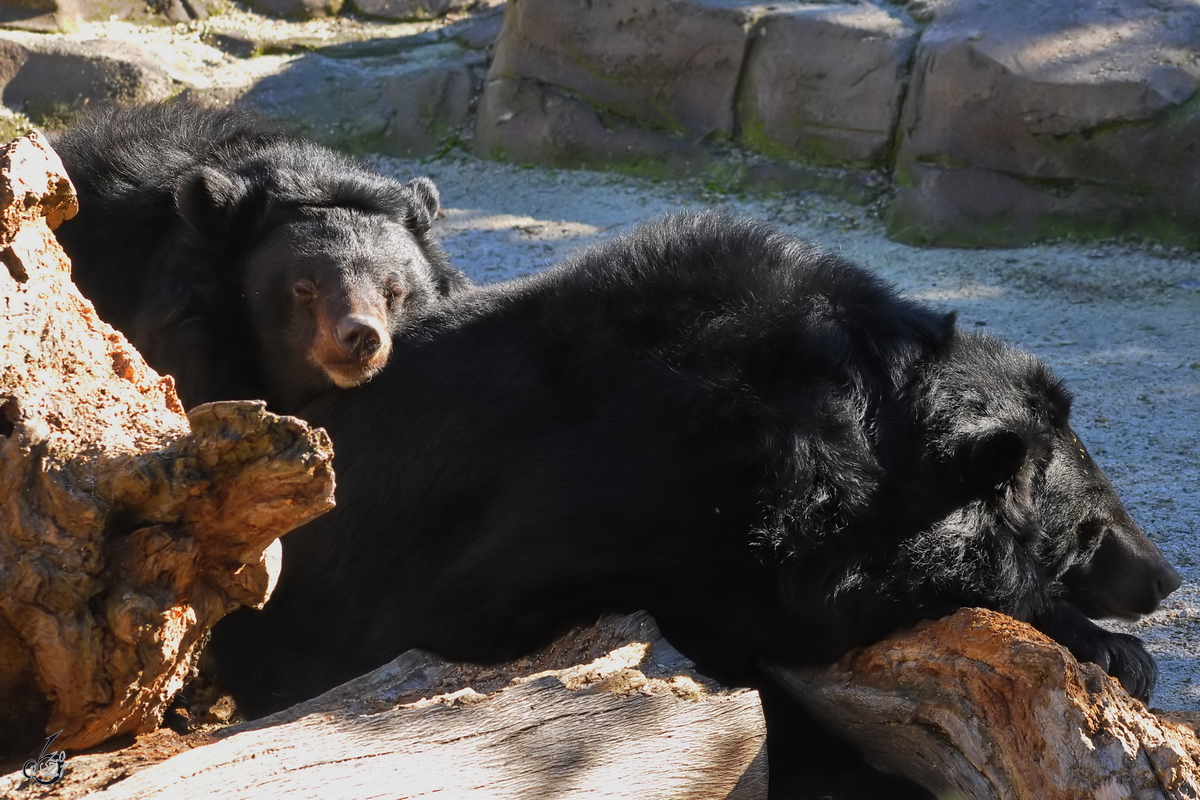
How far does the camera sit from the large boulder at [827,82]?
8.25 meters

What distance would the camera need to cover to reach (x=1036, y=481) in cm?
310

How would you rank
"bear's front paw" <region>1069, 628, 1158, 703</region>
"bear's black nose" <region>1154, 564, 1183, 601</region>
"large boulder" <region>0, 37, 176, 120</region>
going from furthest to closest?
"large boulder" <region>0, 37, 176, 120</region>, "bear's black nose" <region>1154, 564, 1183, 601</region>, "bear's front paw" <region>1069, 628, 1158, 703</region>

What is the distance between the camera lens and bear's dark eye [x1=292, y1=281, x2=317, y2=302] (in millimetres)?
4000

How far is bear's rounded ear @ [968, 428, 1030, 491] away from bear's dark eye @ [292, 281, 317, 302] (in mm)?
2208

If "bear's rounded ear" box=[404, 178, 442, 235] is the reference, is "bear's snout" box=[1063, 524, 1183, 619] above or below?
below

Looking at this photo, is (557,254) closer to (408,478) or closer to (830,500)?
(408,478)

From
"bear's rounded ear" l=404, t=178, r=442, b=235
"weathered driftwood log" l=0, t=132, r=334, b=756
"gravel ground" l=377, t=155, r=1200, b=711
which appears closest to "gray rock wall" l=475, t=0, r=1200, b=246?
"gravel ground" l=377, t=155, r=1200, b=711

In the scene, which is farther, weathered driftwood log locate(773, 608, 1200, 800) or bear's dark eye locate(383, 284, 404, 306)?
bear's dark eye locate(383, 284, 404, 306)

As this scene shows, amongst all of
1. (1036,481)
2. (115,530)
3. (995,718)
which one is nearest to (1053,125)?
(1036,481)

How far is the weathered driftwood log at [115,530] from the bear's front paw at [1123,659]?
5.94 ft

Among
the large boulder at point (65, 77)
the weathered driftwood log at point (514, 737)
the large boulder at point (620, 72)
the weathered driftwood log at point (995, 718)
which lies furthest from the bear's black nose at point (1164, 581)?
the large boulder at point (65, 77)

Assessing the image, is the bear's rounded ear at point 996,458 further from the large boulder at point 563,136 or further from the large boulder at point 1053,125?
the large boulder at point 563,136

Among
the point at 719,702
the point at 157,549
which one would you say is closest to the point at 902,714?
the point at 719,702

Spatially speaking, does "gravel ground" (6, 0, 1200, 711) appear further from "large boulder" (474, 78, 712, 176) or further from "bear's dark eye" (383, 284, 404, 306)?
"bear's dark eye" (383, 284, 404, 306)
